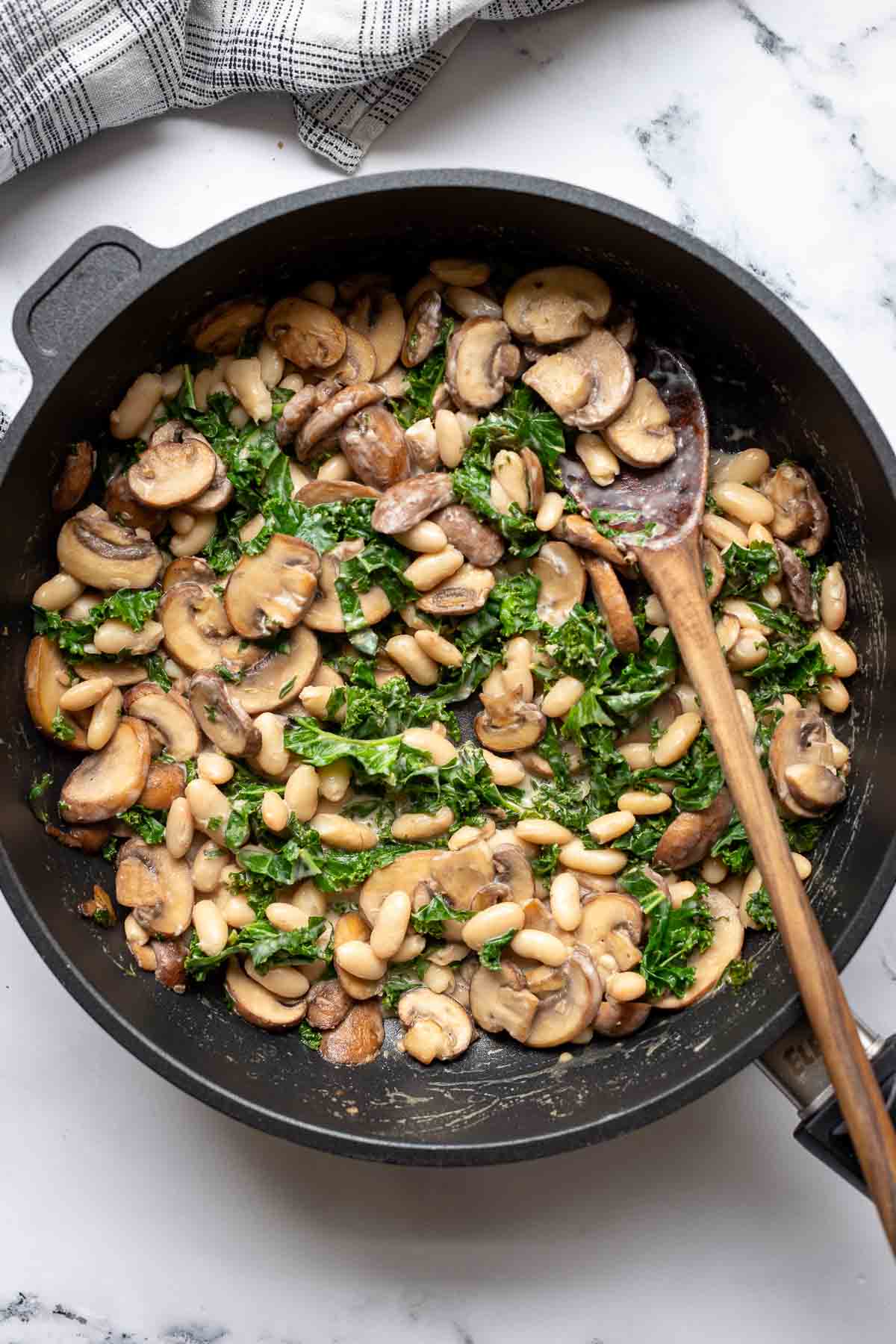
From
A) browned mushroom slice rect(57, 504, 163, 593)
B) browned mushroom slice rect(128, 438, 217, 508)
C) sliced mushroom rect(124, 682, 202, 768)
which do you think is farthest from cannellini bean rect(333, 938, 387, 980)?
browned mushroom slice rect(128, 438, 217, 508)

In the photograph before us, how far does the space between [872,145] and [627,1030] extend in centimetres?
180

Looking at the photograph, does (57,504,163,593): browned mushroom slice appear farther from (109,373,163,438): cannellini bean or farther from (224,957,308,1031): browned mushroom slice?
(224,957,308,1031): browned mushroom slice

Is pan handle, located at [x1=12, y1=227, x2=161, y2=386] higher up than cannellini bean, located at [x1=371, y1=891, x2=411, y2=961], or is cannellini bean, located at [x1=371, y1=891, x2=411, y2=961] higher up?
pan handle, located at [x1=12, y1=227, x2=161, y2=386]

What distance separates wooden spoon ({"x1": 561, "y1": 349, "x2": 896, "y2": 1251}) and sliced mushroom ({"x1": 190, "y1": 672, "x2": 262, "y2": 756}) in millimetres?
773

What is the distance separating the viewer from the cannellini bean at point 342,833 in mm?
2293

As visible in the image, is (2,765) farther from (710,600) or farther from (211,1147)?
(710,600)

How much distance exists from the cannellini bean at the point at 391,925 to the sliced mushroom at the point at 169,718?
1.60 feet

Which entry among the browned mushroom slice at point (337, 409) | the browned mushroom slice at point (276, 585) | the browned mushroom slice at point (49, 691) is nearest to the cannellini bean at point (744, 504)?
the browned mushroom slice at point (337, 409)

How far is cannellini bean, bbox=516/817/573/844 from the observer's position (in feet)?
7.47

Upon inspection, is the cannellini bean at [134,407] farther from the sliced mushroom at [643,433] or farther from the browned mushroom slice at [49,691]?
the sliced mushroom at [643,433]

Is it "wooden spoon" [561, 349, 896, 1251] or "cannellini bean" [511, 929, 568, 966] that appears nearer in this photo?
"wooden spoon" [561, 349, 896, 1251]

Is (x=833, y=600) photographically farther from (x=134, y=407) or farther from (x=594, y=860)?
(x=134, y=407)

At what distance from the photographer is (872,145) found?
237 cm

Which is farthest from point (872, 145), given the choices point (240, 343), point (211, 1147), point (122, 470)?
point (211, 1147)
